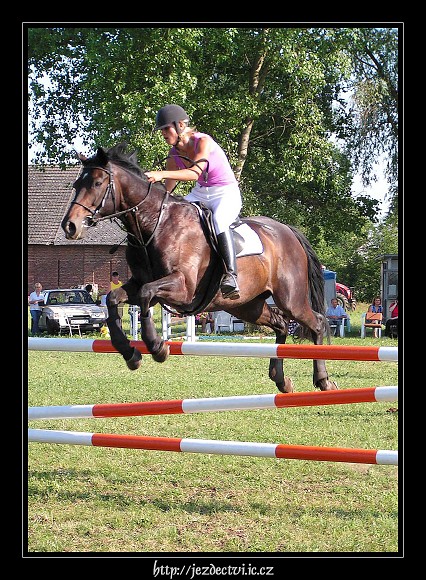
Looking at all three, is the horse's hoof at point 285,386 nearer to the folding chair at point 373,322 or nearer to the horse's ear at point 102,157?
the horse's ear at point 102,157

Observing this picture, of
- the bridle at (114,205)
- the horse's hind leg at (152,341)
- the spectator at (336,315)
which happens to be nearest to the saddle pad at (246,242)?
the bridle at (114,205)

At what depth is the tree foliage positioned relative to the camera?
21.5 m

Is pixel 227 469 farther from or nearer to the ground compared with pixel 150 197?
nearer to the ground

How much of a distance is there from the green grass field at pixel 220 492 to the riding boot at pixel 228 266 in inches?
59.0

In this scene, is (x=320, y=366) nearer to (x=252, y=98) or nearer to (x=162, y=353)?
(x=162, y=353)

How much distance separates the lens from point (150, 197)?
564 cm

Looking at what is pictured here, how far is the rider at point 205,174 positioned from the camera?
18.1 ft

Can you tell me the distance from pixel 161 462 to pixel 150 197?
2522 mm

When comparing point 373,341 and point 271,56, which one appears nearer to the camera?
point 373,341

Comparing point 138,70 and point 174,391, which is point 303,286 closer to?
point 174,391

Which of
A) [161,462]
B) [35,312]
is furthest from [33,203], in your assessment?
[161,462]

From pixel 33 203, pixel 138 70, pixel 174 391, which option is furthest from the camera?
pixel 33 203

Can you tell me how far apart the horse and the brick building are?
30.9 meters

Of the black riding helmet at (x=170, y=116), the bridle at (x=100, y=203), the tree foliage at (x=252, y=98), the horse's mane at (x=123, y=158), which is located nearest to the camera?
the bridle at (x=100, y=203)
